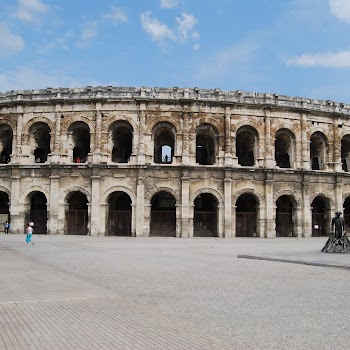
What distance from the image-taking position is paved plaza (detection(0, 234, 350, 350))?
4.71 m

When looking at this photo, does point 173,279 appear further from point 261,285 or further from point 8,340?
point 8,340

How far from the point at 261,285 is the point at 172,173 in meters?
18.7

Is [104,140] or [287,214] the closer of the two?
[104,140]

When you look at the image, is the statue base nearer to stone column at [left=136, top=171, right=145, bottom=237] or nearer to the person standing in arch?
the person standing in arch

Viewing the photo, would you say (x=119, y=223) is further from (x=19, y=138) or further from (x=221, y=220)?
(x=19, y=138)

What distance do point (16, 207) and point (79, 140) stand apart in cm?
629

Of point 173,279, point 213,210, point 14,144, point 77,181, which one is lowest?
point 173,279

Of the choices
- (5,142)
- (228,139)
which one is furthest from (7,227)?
(228,139)

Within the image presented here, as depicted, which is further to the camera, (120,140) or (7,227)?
(120,140)

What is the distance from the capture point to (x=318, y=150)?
30.7m

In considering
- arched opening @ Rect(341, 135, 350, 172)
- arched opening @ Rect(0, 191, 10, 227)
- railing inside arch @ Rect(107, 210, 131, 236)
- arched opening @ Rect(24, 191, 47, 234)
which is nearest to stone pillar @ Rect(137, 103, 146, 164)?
railing inside arch @ Rect(107, 210, 131, 236)

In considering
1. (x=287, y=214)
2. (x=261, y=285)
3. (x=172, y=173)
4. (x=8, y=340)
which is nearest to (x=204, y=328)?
(x=8, y=340)

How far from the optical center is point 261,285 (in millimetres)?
8484

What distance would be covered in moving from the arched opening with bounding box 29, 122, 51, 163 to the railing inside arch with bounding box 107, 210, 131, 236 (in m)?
7.11
